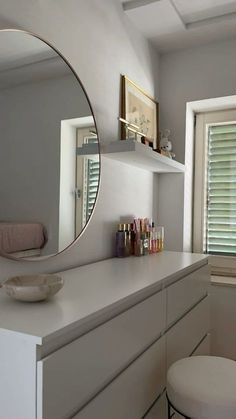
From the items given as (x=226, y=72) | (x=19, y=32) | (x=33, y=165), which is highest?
(x=226, y=72)

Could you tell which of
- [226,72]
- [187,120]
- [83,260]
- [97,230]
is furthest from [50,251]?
[226,72]

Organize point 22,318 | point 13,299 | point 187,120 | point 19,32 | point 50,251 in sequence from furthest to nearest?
point 187,120 < point 50,251 < point 19,32 < point 13,299 < point 22,318

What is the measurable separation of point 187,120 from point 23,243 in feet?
5.64

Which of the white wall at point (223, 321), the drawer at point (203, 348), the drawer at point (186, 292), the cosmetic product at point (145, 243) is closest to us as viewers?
the drawer at point (186, 292)

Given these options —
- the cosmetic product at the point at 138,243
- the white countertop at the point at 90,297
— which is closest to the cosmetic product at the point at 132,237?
the cosmetic product at the point at 138,243

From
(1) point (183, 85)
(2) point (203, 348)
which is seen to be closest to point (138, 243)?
(2) point (203, 348)

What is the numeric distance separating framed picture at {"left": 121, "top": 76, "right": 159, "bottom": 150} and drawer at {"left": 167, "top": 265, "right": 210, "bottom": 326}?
850 millimetres

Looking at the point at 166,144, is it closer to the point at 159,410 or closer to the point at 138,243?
the point at 138,243

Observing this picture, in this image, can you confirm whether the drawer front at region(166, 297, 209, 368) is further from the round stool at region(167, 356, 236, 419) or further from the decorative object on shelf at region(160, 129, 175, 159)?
the decorative object on shelf at region(160, 129, 175, 159)

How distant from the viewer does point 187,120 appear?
8.29ft

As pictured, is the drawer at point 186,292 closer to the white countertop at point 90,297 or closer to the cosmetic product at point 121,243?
the white countertop at point 90,297

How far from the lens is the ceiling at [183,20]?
1.95m

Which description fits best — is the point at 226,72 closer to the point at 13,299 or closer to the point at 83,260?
the point at 83,260

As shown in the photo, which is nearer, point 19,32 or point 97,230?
point 19,32
